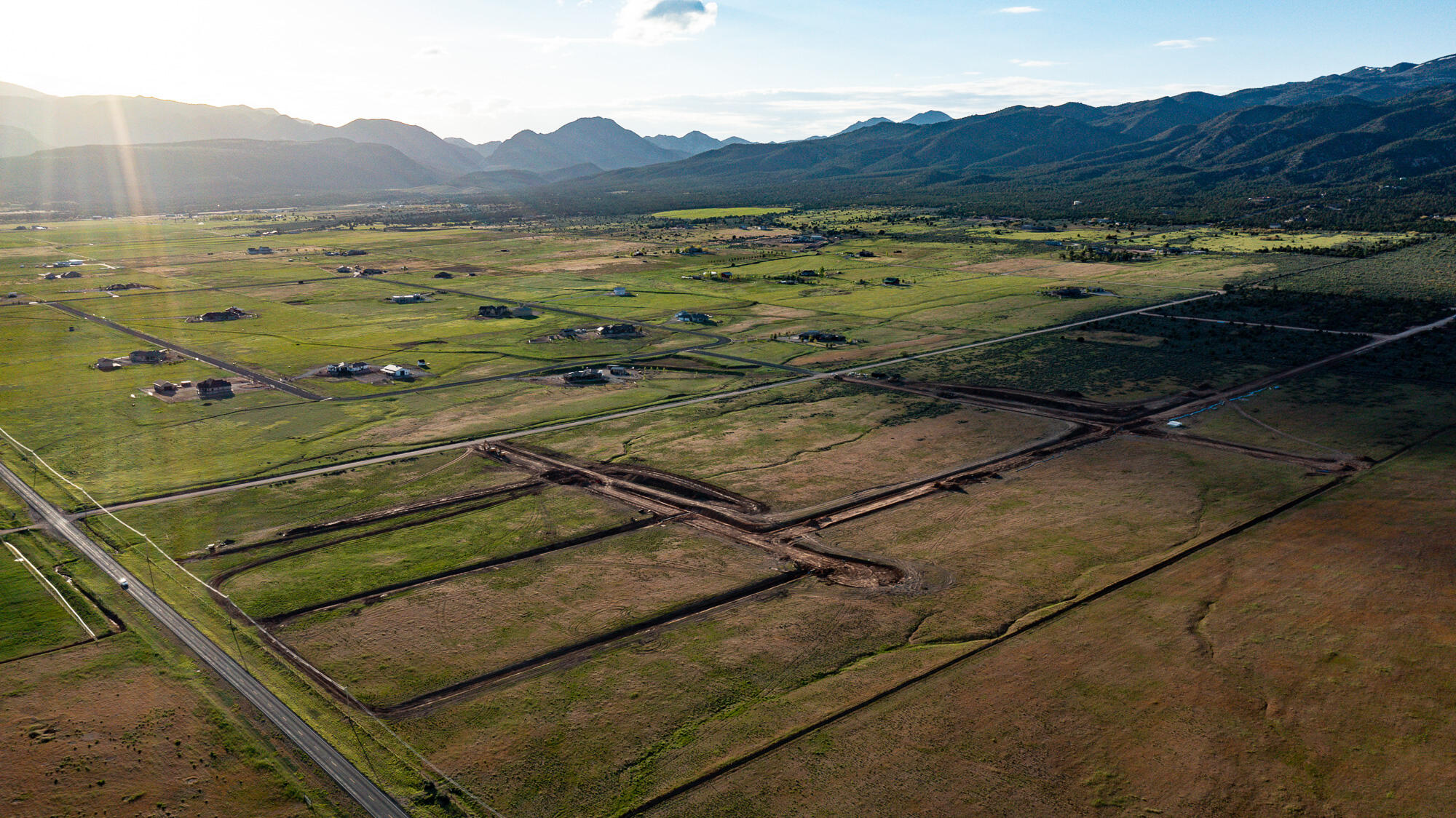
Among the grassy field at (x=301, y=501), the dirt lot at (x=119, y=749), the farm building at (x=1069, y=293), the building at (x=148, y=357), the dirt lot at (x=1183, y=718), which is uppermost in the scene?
the farm building at (x=1069, y=293)

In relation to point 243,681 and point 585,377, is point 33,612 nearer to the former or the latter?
point 243,681

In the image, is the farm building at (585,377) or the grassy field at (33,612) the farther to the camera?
the farm building at (585,377)

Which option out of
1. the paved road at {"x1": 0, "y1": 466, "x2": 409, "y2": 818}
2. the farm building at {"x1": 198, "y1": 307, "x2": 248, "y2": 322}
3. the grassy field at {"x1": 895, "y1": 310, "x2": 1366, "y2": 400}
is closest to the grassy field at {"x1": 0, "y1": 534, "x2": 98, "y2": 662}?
the paved road at {"x1": 0, "y1": 466, "x2": 409, "y2": 818}

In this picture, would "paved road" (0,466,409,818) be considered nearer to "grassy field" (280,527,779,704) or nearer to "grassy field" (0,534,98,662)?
"grassy field" (0,534,98,662)

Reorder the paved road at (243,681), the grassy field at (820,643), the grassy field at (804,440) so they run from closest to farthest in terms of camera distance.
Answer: the paved road at (243,681) → the grassy field at (820,643) → the grassy field at (804,440)

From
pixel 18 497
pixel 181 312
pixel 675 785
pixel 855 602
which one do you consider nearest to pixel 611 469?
pixel 855 602

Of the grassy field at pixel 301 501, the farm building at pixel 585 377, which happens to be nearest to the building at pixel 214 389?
the grassy field at pixel 301 501

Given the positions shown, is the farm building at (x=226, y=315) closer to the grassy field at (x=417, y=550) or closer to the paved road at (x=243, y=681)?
the paved road at (x=243, y=681)

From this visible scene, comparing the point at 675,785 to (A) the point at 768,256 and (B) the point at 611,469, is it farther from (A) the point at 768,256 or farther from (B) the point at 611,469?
(A) the point at 768,256
